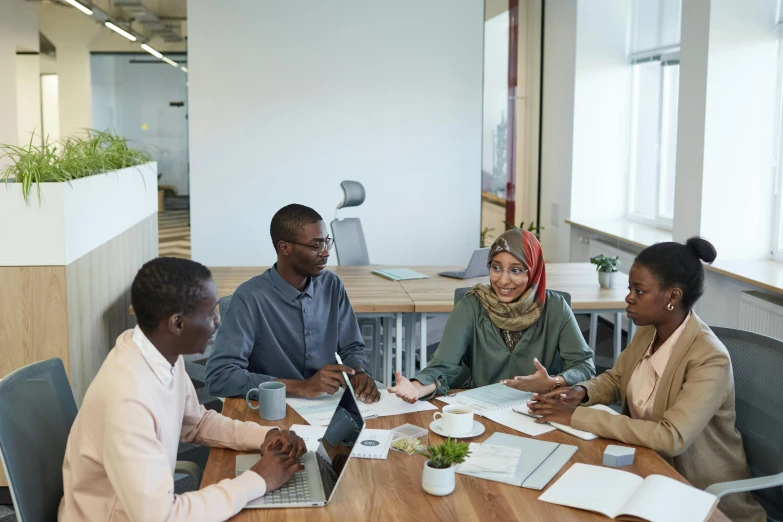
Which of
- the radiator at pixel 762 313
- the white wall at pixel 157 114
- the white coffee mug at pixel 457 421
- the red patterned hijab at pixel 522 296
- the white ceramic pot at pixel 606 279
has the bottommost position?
the radiator at pixel 762 313

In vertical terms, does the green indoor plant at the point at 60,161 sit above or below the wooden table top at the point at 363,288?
above

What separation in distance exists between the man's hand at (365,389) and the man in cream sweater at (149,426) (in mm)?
603

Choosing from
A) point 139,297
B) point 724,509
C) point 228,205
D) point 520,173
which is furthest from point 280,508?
point 520,173

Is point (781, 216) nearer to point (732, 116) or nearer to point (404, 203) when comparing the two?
point (732, 116)

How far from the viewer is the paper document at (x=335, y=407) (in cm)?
220

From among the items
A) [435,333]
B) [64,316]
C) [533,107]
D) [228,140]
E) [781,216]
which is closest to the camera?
[64,316]

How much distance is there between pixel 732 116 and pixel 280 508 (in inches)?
166

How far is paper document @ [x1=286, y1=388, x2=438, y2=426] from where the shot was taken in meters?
2.20

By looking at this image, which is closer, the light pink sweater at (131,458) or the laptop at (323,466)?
the light pink sweater at (131,458)

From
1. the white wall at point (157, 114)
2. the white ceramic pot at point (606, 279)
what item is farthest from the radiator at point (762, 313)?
the white wall at point (157, 114)

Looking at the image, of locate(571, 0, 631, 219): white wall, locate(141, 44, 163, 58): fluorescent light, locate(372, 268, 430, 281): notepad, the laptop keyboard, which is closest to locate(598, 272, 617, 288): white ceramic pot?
locate(372, 268, 430, 281): notepad

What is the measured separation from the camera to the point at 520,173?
844cm

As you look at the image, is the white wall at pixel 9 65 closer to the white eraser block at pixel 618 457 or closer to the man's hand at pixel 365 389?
the man's hand at pixel 365 389

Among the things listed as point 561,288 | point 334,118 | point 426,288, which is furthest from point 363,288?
point 334,118
